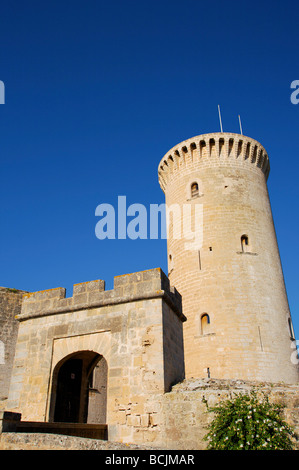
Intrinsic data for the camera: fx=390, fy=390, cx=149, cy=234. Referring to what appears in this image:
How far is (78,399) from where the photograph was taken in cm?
1047

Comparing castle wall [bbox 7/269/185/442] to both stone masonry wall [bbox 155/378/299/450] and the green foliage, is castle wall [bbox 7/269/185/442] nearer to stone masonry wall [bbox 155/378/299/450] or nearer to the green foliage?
stone masonry wall [bbox 155/378/299/450]

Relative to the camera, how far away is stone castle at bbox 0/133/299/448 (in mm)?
8258

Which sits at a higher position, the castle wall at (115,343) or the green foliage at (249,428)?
the castle wall at (115,343)

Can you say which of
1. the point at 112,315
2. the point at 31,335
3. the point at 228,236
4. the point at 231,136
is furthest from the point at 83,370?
the point at 231,136

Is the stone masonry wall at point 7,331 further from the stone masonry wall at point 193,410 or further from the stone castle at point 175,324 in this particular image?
the stone masonry wall at point 193,410

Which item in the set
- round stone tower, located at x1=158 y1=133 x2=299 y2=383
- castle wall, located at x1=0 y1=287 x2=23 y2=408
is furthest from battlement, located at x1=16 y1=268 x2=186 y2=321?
castle wall, located at x1=0 y1=287 x2=23 y2=408

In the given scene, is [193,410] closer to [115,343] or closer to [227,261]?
[115,343]

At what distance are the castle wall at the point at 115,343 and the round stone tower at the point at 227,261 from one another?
752cm

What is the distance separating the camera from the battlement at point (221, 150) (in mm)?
21125

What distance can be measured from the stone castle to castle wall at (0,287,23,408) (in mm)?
45

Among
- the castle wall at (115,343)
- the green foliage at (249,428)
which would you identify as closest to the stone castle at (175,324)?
the castle wall at (115,343)

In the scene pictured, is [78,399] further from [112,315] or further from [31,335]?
[112,315]
